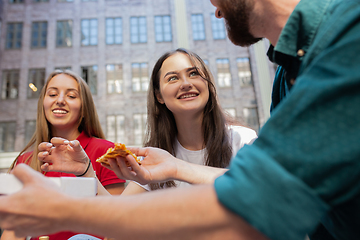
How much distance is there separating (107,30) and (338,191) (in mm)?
16970

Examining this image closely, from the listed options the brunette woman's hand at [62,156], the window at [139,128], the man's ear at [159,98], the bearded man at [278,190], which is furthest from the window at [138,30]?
the bearded man at [278,190]

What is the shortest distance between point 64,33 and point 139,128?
751 cm

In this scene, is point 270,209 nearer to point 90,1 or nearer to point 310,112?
point 310,112

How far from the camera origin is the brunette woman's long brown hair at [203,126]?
2.16m

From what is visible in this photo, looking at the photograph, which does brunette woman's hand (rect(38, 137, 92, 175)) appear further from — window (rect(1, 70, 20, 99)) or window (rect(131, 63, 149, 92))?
window (rect(1, 70, 20, 99))

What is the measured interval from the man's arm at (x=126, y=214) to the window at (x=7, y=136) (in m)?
15.6

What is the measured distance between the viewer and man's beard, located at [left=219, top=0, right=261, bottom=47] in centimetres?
102

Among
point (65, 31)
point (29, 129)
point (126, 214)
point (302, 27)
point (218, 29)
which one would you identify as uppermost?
point (65, 31)

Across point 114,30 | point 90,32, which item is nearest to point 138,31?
point 114,30

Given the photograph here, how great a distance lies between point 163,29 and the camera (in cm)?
1597

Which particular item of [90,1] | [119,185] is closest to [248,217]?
[119,185]

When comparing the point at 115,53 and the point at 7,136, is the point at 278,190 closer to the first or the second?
the point at 115,53

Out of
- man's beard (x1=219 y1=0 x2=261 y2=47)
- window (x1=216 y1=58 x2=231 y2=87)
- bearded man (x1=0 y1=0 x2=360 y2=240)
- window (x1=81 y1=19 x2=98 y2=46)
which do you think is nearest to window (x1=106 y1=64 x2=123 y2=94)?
window (x1=81 y1=19 x2=98 y2=46)

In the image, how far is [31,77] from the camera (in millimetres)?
15109
